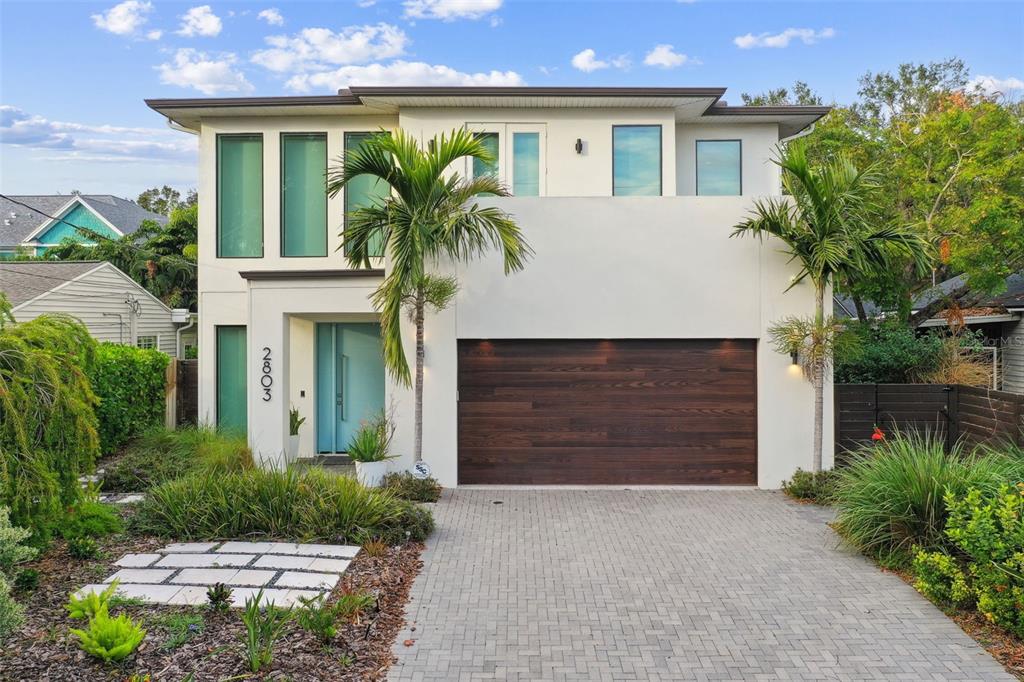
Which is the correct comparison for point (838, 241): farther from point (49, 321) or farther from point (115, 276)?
point (115, 276)

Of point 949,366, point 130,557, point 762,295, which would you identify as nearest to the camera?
point 130,557

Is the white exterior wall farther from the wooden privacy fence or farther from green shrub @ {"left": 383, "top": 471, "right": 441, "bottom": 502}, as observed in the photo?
the wooden privacy fence

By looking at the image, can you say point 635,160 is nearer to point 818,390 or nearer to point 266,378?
point 818,390

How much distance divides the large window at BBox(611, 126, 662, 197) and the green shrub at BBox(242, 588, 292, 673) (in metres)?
9.62

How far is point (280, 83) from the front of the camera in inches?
656

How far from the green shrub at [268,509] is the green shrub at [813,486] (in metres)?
5.20

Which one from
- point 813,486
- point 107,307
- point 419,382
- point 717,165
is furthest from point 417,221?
point 107,307

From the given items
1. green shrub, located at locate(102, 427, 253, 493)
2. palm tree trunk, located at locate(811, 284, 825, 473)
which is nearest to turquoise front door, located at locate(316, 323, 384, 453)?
green shrub, located at locate(102, 427, 253, 493)

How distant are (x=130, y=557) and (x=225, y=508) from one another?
1.00m

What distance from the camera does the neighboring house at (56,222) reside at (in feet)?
96.5

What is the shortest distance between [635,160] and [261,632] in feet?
33.7

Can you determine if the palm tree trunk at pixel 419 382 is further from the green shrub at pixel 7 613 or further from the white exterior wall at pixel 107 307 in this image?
the white exterior wall at pixel 107 307

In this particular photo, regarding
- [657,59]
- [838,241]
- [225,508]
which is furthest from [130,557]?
[657,59]

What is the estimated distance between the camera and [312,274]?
35.2 feet
